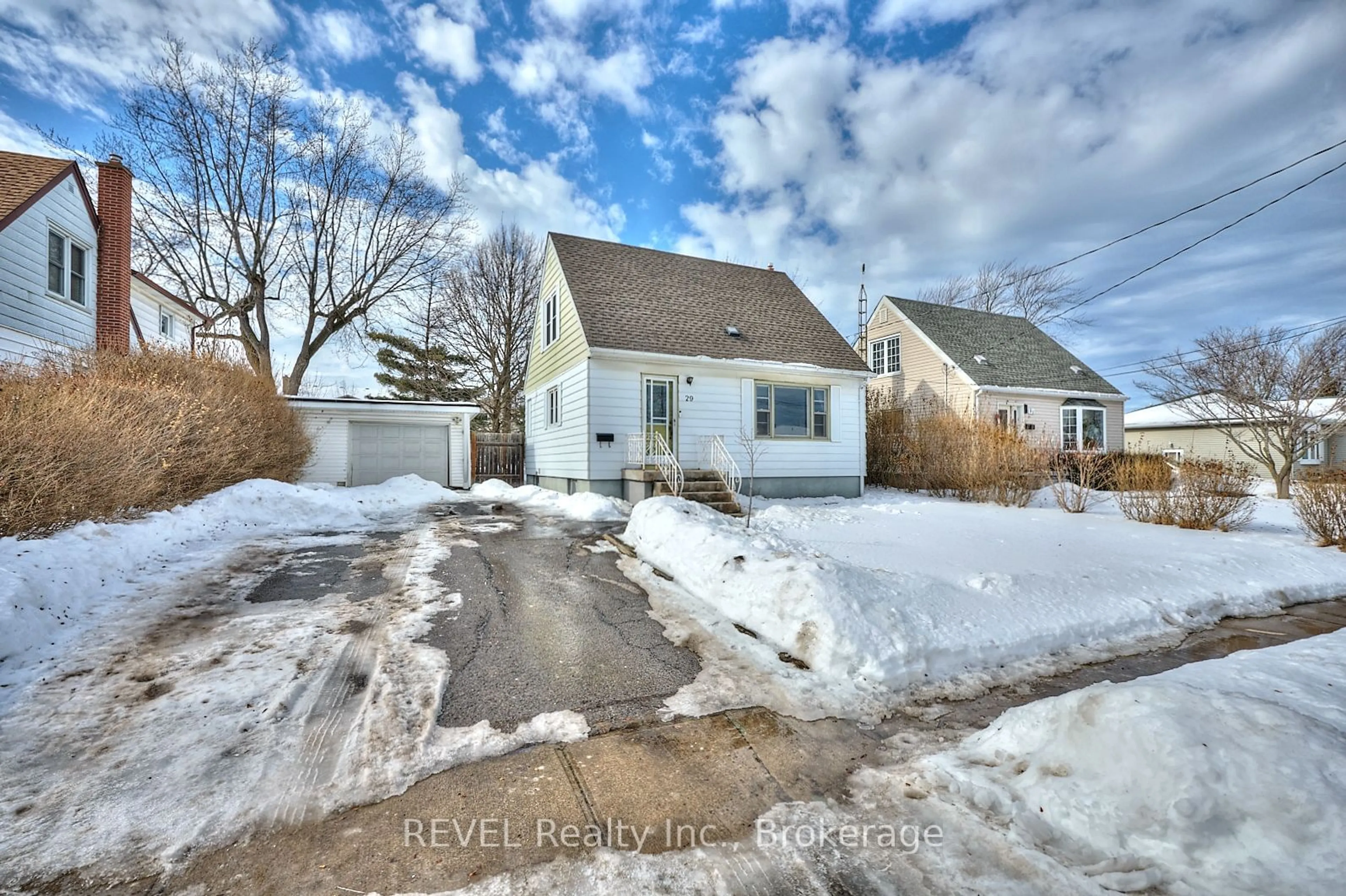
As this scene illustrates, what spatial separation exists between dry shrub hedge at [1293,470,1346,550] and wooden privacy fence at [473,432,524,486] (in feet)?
59.9

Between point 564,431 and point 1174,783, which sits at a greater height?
point 564,431

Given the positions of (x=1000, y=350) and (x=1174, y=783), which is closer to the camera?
(x=1174, y=783)

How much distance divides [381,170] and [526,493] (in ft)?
51.8

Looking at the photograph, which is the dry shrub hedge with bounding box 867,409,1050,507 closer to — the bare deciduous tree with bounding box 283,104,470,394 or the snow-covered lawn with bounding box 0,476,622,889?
the snow-covered lawn with bounding box 0,476,622,889

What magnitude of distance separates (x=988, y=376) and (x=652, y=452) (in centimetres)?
1427

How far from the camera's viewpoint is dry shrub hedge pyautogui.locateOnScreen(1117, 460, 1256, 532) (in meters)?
7.95

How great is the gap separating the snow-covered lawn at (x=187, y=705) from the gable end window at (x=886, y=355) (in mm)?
20404

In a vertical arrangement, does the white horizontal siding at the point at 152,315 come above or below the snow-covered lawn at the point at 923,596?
above

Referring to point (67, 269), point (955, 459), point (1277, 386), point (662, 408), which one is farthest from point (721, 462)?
point (1277, 386)

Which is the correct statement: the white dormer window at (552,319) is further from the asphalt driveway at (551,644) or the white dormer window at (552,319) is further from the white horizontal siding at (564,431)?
the asphalt driveway at (551,644)

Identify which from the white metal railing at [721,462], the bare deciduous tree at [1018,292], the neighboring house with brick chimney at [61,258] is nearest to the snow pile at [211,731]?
the white metal railing at [721,462]

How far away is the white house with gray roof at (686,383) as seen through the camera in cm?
1109

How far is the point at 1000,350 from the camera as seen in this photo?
2058 centimetres

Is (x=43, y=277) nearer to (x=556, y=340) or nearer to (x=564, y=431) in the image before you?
(x=556, y=340)
